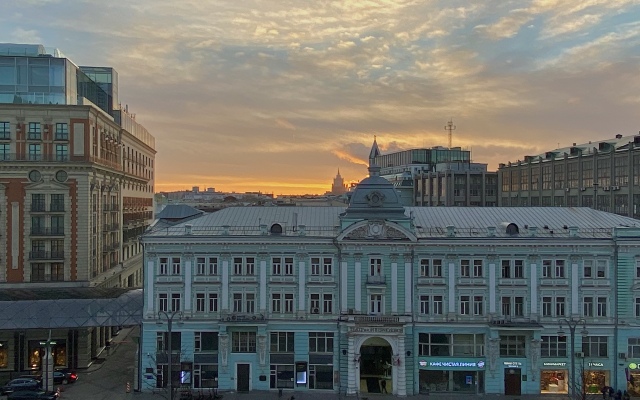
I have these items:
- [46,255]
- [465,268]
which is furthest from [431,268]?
[46,255]

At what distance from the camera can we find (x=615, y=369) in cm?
5097

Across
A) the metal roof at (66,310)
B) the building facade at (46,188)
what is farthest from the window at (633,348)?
the building facade at (46,188)

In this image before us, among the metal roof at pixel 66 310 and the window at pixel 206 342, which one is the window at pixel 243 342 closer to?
the window at pixel 206 342

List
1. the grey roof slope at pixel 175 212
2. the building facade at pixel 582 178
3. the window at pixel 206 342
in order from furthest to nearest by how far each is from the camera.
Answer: the building facade at pixel 582 178, the grey roof slope at pixel 175 212, the window at pixel 206 342

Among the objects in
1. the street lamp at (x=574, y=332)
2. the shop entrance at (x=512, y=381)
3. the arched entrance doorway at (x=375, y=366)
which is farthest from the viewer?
the arched entrance doorway at (x=375, y=366)

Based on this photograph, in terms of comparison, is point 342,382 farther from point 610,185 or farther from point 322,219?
point 610,185

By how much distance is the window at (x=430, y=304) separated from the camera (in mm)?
52062

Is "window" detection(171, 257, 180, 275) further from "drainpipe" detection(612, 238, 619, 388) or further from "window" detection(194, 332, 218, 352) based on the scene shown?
"drainpipe" detection(612, 238, 619, 388)

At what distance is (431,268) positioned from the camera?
172ft

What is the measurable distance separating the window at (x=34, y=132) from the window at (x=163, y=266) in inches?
804

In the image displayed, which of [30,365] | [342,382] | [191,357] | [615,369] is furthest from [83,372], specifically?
[615,369]

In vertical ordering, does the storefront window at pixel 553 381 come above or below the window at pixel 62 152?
below

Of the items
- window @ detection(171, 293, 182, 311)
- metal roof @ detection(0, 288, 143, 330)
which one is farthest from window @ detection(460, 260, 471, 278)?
metal roof @ detection(0, 288, 143, 330)

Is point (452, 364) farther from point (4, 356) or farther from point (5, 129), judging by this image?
point (5, 129)
